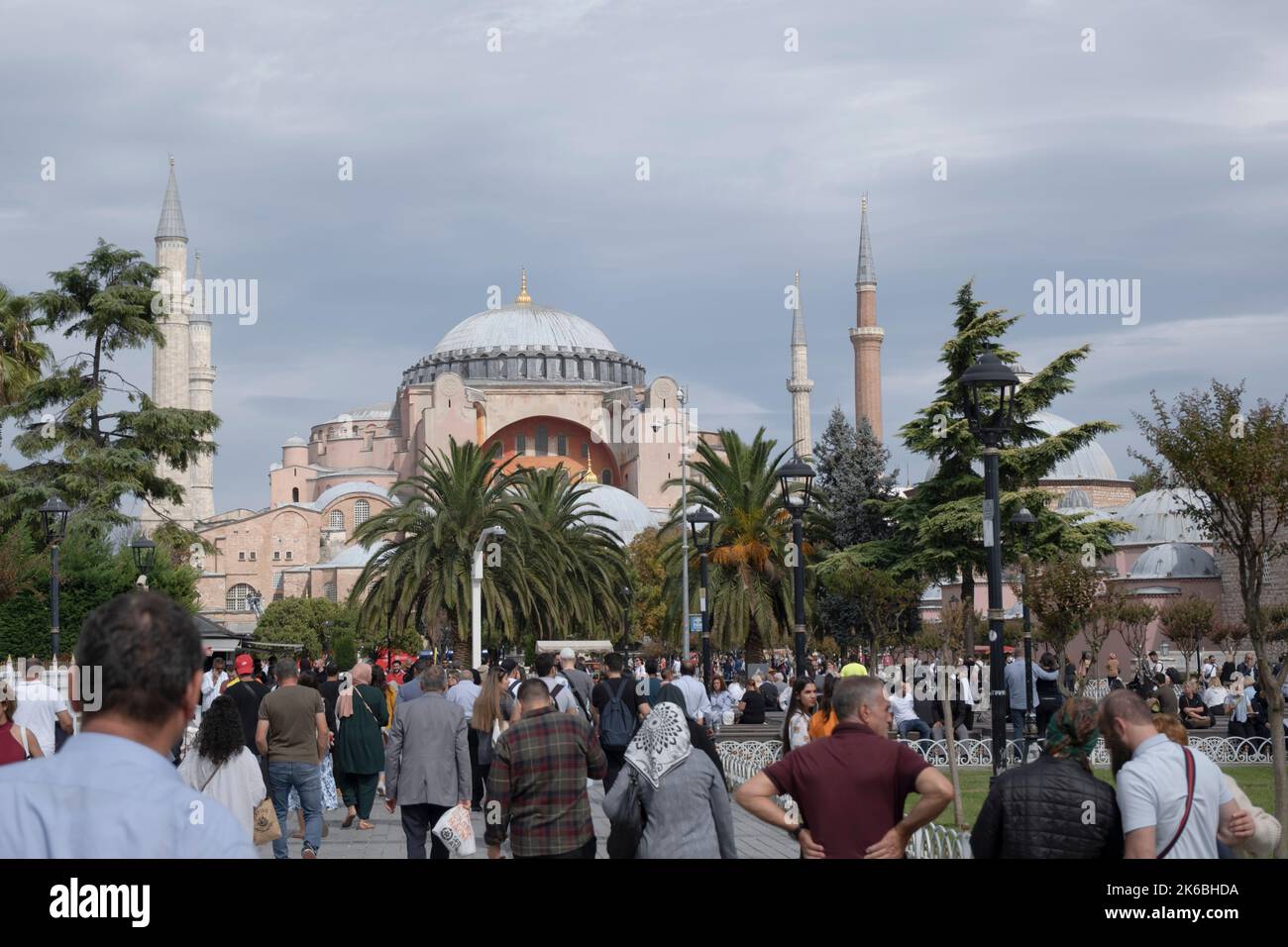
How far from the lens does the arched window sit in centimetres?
8706

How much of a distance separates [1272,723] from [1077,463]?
7297 centimetres

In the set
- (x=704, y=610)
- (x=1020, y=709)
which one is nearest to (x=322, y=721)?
(x=1020, y=709)

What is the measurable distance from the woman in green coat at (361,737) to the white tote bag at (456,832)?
3470 mm

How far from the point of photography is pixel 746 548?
37.7m

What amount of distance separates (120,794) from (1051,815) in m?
3.19

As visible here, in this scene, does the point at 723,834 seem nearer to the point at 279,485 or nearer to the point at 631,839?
the point at 631,839

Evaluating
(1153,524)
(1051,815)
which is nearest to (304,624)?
(1153,524)

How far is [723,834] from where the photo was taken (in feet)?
19.3

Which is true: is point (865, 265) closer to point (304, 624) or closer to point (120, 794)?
point (304, 624)

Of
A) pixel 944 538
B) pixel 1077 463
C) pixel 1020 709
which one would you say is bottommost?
pixel 1020 709

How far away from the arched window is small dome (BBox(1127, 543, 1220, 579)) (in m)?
49.8

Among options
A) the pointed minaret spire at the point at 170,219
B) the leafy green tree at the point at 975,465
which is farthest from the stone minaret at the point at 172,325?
the leafy green tree at the point at 975,465

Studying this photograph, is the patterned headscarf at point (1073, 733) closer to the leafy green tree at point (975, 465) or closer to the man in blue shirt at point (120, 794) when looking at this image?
the man in blue shirt at point (120, 794)
